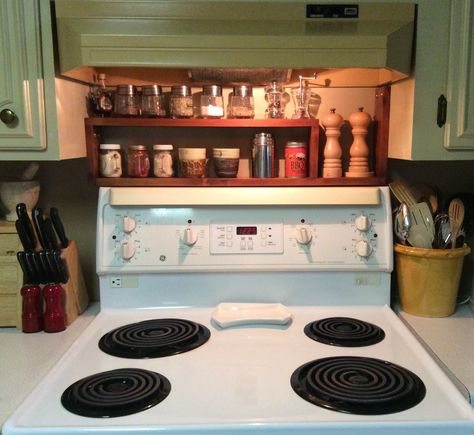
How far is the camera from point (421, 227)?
4.92 ft

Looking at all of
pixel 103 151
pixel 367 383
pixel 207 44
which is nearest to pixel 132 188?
Result: pixel 103 151

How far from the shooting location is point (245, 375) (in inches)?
44.8

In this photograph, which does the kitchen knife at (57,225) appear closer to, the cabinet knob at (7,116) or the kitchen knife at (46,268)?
the kitchen knife at (46,268)

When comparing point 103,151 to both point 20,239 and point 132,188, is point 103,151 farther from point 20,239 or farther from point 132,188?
point 20,239

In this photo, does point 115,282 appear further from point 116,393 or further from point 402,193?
point 402,193

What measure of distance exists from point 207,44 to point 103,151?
1.54 ft

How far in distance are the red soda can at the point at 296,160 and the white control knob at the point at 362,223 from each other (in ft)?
0.67

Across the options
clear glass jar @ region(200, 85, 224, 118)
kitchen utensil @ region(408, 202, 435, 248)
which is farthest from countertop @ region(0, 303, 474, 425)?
clear glass jar @ region(200, 85, 224, 118)

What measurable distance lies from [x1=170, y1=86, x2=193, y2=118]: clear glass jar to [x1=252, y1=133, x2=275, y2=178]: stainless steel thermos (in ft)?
0.71

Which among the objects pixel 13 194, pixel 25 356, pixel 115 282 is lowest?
pixel 25 356

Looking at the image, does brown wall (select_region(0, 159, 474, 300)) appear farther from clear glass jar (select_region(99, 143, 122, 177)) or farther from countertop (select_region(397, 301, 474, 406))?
countertop (select_region(397, 301, 474, 406))

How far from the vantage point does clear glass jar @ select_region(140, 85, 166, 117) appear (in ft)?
5.04

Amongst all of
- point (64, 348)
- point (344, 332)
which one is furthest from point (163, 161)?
point (344, 332)

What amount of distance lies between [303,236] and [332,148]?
0.28 metres
